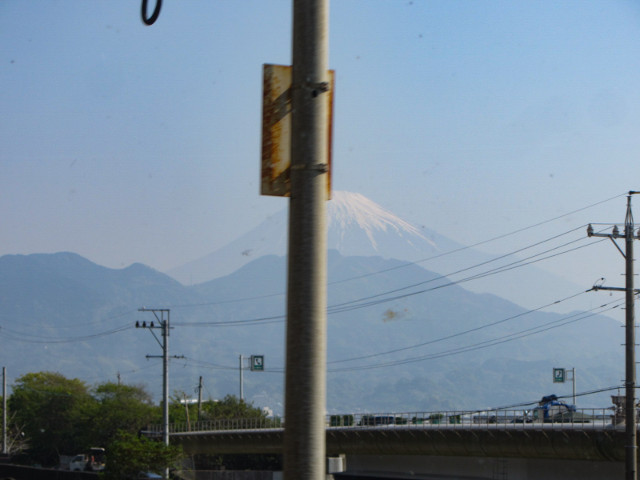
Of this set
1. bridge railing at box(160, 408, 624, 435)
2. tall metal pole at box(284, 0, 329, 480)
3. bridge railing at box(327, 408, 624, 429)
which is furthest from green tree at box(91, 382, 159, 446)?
tall metal pole at box(284, 0, 329, 480)

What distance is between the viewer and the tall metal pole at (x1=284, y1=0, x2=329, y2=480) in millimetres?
5133

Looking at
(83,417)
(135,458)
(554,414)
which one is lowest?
(83,417)

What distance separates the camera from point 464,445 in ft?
226

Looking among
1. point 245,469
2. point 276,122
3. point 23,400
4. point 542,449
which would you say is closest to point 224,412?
point 245,469

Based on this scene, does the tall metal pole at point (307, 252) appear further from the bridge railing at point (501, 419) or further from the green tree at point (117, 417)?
the green tree at point (117, 417)

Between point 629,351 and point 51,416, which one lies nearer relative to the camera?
point 629,351

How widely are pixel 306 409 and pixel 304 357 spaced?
0.94ft

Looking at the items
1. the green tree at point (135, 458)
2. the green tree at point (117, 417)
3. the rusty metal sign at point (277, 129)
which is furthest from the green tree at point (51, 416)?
the rusty metal sign at point (277, 129)

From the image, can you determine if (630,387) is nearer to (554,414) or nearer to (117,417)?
(554,414)

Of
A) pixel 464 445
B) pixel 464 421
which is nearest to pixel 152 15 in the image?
pixel 464 445

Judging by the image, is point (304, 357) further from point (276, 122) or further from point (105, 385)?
point (105, 385)

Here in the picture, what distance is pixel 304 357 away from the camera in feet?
17.0

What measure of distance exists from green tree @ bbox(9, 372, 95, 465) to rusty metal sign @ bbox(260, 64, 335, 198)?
11683 centimetres

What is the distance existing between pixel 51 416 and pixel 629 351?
107884 mm
